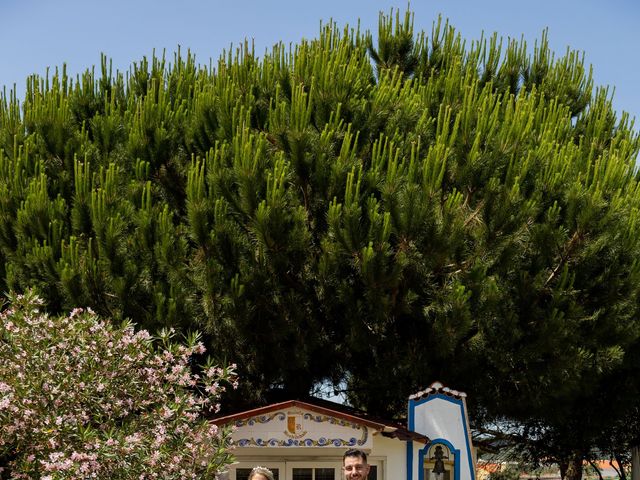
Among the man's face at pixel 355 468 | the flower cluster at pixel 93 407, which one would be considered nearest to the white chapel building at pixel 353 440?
the flower cluster at pixel 93 407

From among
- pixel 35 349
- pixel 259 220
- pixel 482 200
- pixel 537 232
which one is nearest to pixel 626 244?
pixel 537 232

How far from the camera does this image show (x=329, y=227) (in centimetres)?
1547

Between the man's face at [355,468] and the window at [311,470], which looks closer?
the man's face at [355,468]

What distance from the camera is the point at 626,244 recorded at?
17.1 meters

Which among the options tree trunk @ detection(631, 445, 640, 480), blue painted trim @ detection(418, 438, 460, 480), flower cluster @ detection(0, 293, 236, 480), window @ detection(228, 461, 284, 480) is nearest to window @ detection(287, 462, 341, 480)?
window @ detection(228, 461, 284, 480)

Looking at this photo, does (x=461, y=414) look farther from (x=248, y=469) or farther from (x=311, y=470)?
(x=248, y=469)

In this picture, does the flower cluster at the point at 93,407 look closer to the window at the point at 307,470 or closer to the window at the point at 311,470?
the window at the point at 307,470

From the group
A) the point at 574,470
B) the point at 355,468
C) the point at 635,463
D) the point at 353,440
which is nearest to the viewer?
the point at 355,468

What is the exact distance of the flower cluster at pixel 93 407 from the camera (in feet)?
32.3

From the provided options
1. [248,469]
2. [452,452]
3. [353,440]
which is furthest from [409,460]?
[248,469]

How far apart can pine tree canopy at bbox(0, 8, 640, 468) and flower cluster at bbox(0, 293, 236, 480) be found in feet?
13.7

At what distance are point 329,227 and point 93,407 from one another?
6005 mm

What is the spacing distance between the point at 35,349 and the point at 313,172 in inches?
265

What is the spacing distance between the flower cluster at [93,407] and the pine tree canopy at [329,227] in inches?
164
